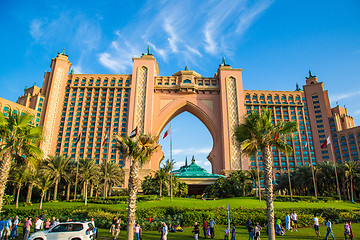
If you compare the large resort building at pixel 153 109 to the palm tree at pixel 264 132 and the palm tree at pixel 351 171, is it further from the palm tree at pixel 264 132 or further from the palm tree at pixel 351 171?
the palm tree at pixel 264 132

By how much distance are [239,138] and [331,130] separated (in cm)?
9206

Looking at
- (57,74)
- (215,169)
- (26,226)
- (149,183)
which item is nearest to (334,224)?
(26,226)

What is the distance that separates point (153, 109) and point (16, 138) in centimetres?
6656

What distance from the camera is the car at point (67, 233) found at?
18.0m

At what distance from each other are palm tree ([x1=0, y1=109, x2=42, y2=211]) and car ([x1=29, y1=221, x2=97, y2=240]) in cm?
481

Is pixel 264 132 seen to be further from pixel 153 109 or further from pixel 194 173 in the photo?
pixel 153 109

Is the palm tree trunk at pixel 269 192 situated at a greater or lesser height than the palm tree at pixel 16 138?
lesser

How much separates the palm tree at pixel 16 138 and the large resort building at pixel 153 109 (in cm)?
5829

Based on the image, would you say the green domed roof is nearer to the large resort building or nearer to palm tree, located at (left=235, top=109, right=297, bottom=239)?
the large resort building

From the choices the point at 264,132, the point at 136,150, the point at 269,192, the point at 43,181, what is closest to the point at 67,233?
the point at 136,150

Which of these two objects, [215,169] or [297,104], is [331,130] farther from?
[215,169]

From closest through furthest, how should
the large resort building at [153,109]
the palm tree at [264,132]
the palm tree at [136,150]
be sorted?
the palm tree at [136,150] < the palm tree at [264,132] < the large resort building at [153,109]

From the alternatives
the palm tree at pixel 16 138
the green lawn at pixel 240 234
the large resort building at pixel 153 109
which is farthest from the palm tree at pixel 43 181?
the large resort building at pixel 153 109

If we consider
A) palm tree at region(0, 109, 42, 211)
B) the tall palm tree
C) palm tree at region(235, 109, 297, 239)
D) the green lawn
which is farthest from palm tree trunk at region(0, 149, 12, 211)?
the tall palm tree
